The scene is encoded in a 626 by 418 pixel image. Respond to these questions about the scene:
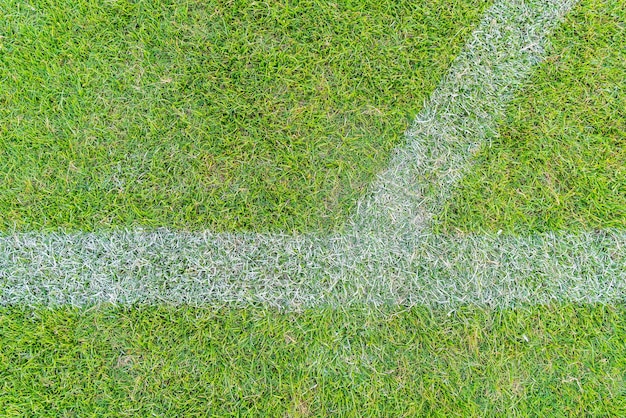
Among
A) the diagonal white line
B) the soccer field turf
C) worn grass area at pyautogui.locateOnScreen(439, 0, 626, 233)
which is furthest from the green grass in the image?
worn grass area at pyautogui.locateOnScreen(439, 0, 626, 233)

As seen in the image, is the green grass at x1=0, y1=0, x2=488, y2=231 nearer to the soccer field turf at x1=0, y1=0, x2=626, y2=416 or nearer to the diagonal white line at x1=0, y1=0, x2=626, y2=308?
the diagonal white line at x1=0, y1=0, x2=626, y2=308

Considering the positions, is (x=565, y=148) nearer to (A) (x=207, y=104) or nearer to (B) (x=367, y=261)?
(B) (x=367, y=261)

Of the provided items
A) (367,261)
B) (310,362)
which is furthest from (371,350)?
(367,261)

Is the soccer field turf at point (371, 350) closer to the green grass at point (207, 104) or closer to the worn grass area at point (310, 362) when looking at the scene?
the worn grass area at point (310, 362)

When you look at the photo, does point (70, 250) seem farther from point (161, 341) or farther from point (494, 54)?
point (494, 54)

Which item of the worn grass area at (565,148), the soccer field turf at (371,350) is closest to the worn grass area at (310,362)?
the soccer field turf at (371,350)

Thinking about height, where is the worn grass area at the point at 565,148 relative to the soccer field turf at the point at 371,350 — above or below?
above
